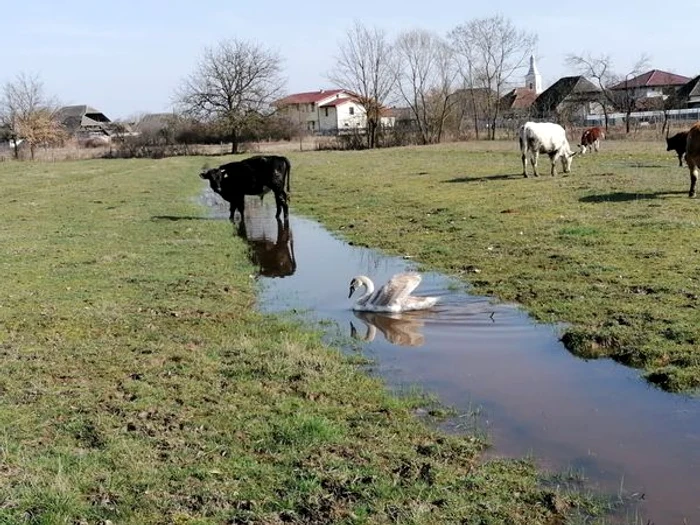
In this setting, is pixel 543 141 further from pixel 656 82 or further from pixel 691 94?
pixel 656 82

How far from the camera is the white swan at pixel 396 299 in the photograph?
8320 mm

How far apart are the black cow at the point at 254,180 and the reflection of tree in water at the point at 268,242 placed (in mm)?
548

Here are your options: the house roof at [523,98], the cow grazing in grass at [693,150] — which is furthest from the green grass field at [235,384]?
the house roof at [523,98]

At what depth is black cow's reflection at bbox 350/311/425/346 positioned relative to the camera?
742 cm

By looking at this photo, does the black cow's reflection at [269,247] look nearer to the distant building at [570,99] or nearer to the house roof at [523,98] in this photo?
the distant building at [570,99]

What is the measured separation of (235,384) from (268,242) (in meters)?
8.59

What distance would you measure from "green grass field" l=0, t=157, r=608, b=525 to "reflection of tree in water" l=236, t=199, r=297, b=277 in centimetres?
49

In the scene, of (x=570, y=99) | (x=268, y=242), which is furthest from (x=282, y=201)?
(x=570, y=99)

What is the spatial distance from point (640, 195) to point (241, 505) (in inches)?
571

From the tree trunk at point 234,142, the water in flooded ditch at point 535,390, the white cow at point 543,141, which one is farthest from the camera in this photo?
the tree trunk at point 234,142

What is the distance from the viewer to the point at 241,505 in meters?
3.91

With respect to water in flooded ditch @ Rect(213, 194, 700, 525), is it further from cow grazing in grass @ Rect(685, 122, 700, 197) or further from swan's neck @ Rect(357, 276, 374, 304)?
cow grazing in grass @ Rect(685, 122, 700, 197)

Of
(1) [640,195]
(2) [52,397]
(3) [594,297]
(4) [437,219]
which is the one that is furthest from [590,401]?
(1) [640,195]

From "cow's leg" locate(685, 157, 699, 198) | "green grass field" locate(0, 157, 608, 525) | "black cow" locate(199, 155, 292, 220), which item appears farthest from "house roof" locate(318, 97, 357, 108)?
"green grass field" locate(0, 157, 608, 525)
